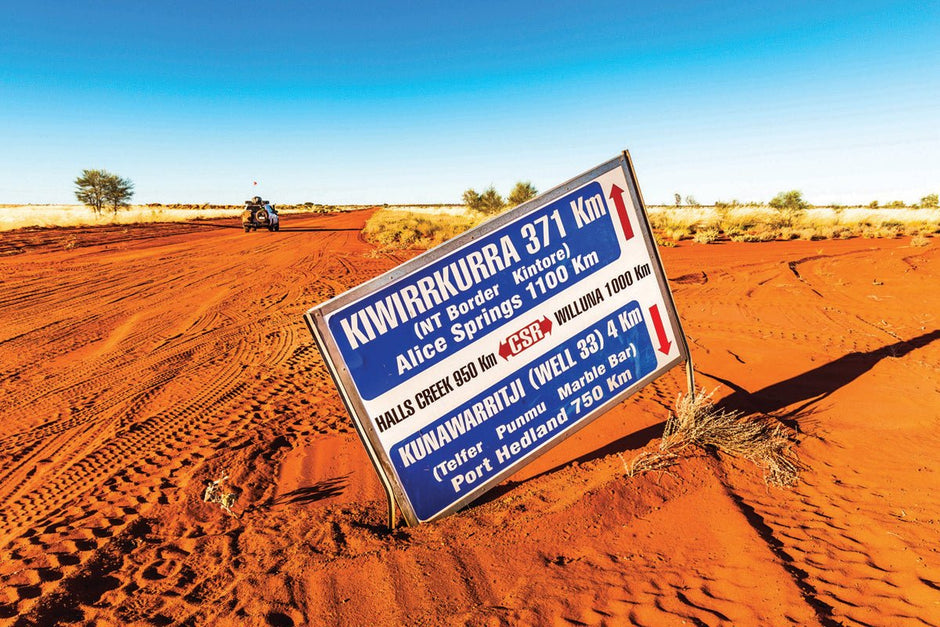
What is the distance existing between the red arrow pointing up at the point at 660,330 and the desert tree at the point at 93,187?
4897 centimetres

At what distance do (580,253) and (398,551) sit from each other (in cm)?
241

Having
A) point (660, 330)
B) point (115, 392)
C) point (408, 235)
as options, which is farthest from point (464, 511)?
point (408, 235)

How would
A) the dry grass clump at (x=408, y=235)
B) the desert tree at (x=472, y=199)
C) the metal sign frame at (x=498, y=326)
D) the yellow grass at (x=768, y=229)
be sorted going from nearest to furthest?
the metal sign frame at (x=498, y=326), the dry grass clump at (x=408, y=235), the yellow grass at (x=768, y=229), the desert tree at (x=472, y=199)

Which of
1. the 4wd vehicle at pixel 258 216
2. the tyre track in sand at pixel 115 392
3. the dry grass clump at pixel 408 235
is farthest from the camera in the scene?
the 4wd vehicle at pixel 258 216

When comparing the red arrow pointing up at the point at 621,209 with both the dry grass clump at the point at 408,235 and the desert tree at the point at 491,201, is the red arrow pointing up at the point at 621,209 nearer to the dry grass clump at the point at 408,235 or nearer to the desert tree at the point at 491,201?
the dry grass clump at the point at 408,235

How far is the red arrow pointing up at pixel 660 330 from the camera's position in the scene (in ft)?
12.3

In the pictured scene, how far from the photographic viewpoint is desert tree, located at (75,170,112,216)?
3841 centimetres

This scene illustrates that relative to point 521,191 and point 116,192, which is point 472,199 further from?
point 116,192

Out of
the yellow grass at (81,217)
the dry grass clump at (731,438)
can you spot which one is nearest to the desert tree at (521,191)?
the yellow grass at (81,217)

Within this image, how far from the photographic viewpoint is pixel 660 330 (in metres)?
3.76

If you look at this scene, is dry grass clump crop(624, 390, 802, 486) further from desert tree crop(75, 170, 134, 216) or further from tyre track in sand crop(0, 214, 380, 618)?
desert tree crop(75, 170, 134, 216)

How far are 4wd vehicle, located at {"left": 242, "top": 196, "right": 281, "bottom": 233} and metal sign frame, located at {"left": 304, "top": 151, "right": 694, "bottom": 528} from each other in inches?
1052

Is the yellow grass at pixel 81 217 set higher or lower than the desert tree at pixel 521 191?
higher

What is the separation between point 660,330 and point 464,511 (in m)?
2.17
